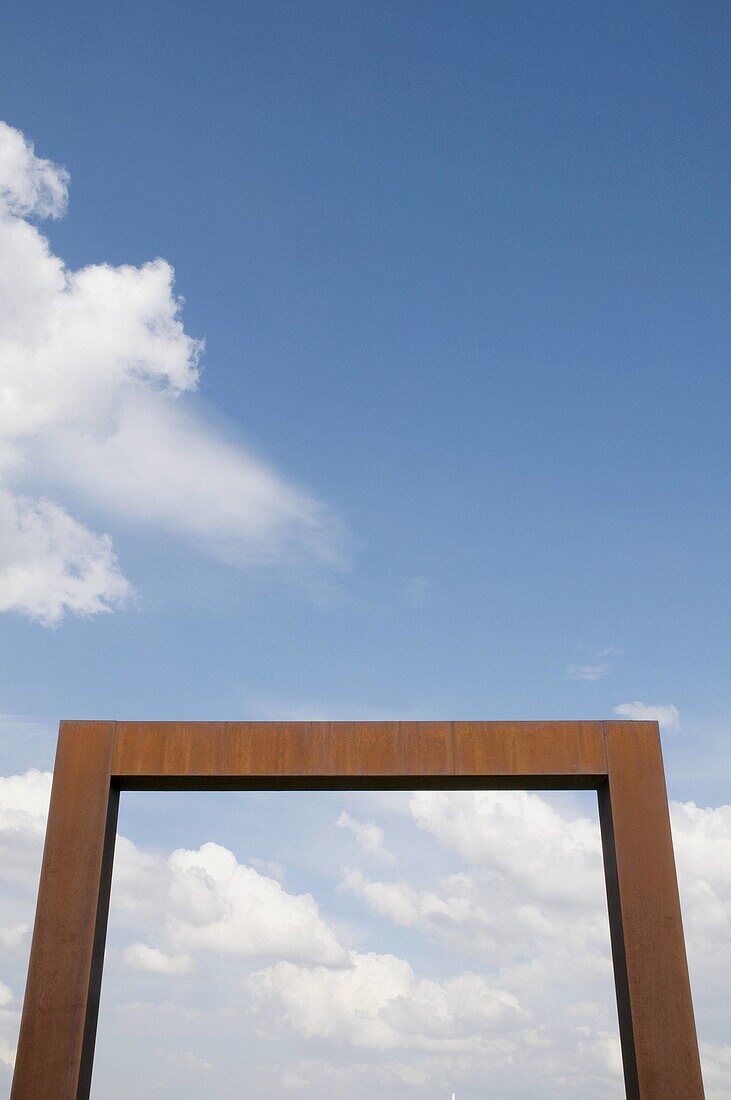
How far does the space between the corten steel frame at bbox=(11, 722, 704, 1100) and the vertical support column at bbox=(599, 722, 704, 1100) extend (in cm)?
2

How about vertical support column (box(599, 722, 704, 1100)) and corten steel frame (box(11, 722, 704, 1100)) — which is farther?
corten steel frame (box(11, 722, 704, 1100))

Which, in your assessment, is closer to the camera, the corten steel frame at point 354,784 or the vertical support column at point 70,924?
the vertical support column at point 70,924

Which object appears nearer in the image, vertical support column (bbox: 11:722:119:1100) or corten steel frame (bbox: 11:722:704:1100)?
vertical support column (bbox: 11:722:119:1100)

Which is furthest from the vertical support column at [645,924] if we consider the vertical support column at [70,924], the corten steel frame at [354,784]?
the vertical support column at [70,924]

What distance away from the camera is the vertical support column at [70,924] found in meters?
11.6

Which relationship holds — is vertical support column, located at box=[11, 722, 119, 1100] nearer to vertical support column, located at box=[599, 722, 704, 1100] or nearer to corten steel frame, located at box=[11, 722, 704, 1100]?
corten steel frame, located at box=[11, 722, 704, 1100]

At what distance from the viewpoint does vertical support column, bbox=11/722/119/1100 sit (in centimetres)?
1157

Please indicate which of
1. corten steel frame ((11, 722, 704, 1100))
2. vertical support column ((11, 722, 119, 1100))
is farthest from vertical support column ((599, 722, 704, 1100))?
vertical support column ((11, 722, 119, 1100))

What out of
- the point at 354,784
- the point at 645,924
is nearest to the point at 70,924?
the point at 354,784

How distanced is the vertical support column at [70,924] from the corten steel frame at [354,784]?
14mm

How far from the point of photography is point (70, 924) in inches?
478

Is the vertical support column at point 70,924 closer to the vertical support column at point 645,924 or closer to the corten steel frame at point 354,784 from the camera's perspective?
the corten steel frame at point 354,784

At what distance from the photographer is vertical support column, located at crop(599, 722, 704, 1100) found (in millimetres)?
11516

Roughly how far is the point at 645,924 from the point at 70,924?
6542 millimetres
